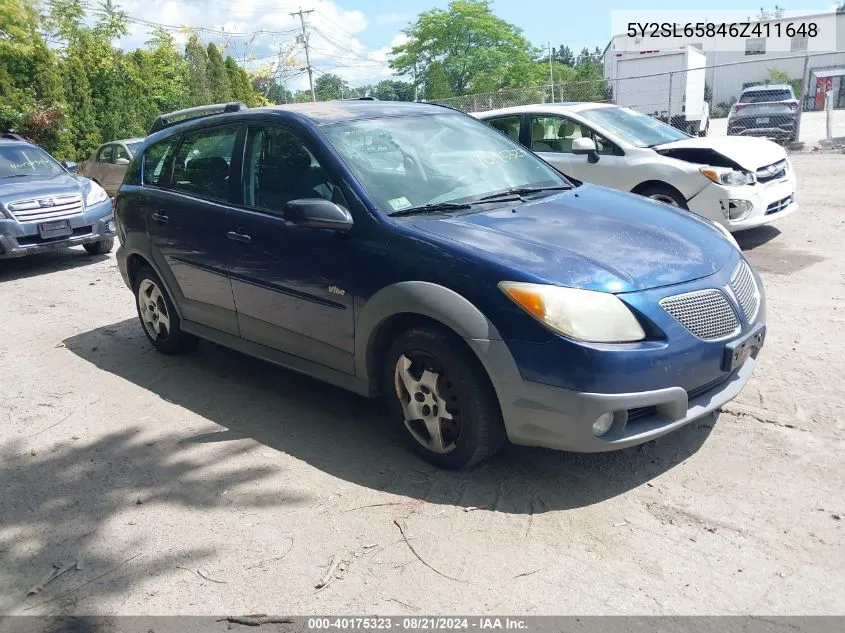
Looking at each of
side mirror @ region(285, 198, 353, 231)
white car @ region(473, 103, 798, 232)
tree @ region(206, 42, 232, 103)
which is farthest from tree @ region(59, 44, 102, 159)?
side mirror @ region(285, 198, 353, 231)

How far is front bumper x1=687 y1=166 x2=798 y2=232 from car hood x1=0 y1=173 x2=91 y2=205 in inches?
305

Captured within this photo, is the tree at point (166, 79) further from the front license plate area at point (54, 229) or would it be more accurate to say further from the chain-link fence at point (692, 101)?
the front license plate area at point (54, 229)

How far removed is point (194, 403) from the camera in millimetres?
4887

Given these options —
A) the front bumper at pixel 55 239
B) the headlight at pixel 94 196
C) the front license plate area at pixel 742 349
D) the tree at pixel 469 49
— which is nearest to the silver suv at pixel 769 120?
the headlight at pixel 94 196

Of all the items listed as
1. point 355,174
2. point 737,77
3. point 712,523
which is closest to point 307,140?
point 355,174

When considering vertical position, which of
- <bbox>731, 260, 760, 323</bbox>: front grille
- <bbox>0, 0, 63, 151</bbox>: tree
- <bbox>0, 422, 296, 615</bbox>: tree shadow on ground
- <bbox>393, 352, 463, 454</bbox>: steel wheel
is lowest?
<bbox>0, 422, 296, 615</bbox>: tree shadow on ground

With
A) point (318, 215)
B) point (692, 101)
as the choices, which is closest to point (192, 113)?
point (318, 215)

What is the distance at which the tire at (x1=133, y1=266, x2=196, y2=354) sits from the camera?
18.3ft

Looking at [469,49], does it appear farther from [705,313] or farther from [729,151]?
[705,313]

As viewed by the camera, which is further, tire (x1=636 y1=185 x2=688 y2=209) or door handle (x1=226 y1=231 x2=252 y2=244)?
tire (x1=636 y1=185 x2=688 y2=209)

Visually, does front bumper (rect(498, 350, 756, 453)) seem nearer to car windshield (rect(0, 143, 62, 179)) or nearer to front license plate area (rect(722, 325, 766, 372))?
front license plate area (rect(722, 325, 766, 372))

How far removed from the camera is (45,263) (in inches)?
404

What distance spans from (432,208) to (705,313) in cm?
149

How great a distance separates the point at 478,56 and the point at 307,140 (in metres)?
61.1
